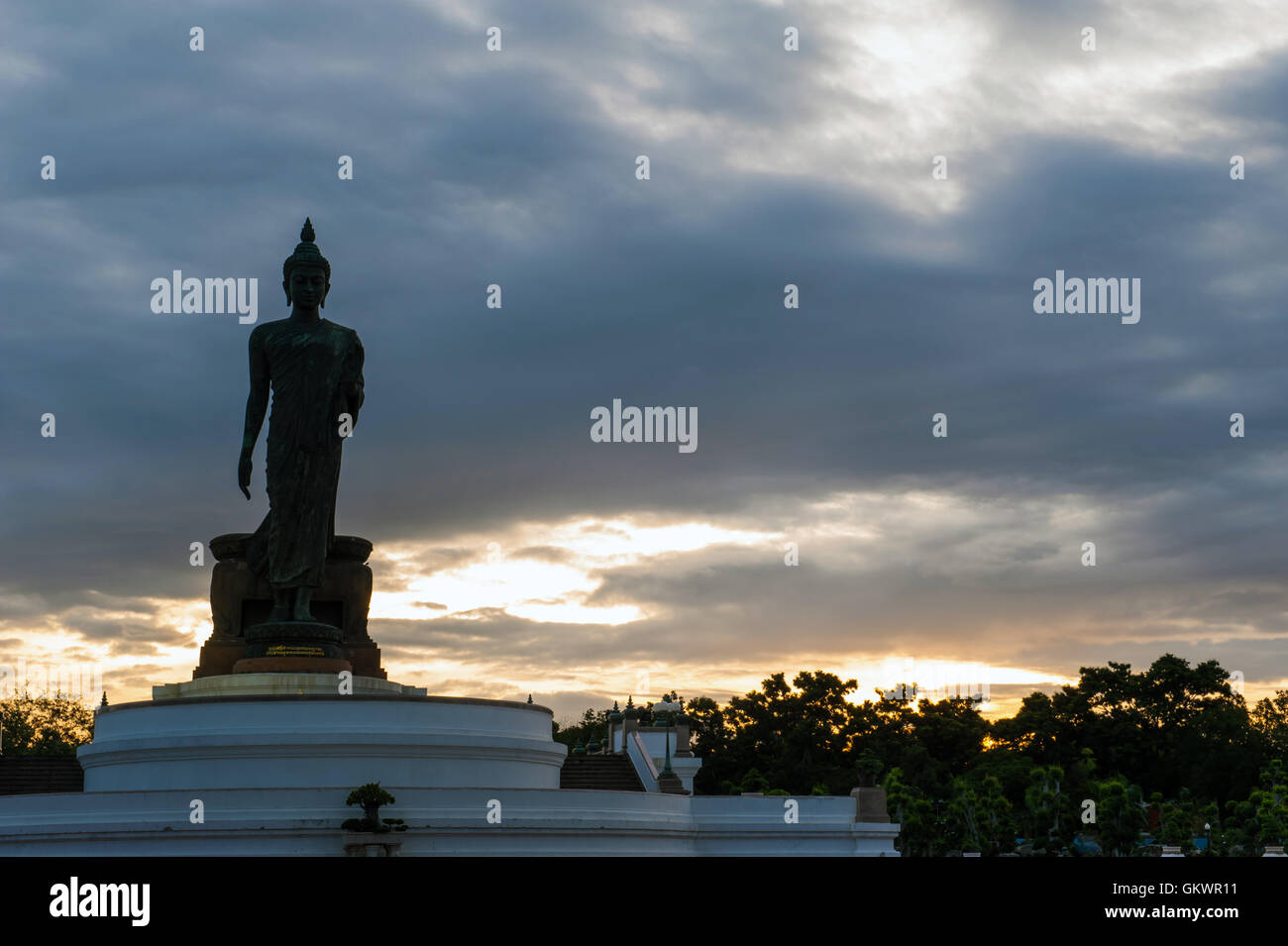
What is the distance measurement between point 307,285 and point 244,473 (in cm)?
441

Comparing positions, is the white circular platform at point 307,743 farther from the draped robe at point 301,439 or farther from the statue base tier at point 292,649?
the draped robe at point 301,439

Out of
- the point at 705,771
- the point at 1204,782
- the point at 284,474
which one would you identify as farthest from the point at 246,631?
the point at 1204,782

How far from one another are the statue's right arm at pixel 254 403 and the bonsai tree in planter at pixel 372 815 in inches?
410

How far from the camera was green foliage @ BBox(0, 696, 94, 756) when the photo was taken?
77.1 m

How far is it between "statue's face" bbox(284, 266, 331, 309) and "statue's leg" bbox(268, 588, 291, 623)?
625 cm

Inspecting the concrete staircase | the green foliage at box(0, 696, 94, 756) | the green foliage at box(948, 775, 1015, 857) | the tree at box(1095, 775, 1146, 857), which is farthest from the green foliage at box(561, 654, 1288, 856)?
the green foliage at box(0, 696, 94, 756)

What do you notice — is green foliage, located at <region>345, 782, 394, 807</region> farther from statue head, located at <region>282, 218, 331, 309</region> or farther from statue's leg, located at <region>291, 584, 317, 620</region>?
statue head, located at <region>282, 218, 331, 309</region>

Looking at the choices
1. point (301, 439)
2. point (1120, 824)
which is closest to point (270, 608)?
point (301, 439)

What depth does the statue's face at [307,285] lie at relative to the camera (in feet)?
109

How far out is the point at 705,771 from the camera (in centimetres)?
7069

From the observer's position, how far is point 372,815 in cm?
2555

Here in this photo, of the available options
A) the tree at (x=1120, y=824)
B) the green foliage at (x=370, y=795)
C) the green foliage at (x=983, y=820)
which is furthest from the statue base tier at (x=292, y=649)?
the green foliage at (x=983, y=820)
